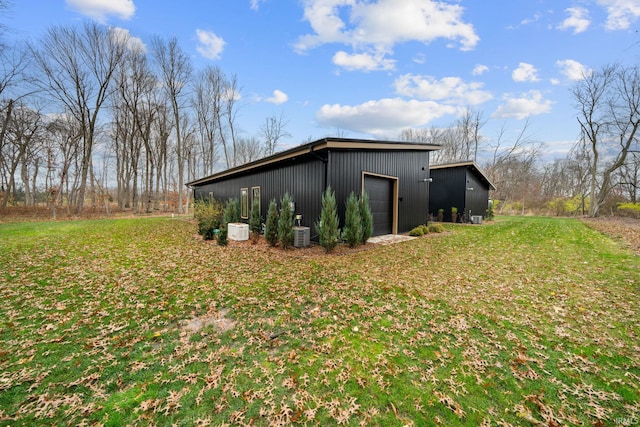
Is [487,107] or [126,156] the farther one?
[487,107]

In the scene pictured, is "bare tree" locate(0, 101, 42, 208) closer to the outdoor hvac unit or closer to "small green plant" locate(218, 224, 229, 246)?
"small green plant" locate(218, 224, 229, 246)

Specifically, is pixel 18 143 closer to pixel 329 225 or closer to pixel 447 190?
A: pixel 329 225

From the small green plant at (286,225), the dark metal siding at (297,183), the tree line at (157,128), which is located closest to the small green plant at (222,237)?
the small green plant at (286,225)

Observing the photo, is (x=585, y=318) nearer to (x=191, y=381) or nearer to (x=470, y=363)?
(x=470, y=363)

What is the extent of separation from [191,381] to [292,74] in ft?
48.7

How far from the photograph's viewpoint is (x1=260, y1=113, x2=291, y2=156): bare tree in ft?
80.7

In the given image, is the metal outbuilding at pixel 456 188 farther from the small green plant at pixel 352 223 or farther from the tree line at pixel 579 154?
the small green plant at pixel 352 223

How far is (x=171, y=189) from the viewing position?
1187 inches

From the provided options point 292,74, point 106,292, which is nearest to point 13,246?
point 106,292

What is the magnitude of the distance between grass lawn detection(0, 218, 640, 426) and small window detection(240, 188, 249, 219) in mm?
6634

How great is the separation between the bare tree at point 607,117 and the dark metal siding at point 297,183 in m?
22.0

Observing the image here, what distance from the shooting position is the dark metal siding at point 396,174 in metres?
7.41

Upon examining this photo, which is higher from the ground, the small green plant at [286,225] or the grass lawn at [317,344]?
the small green plant at [286,225]

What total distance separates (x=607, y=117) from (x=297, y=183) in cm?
2344
